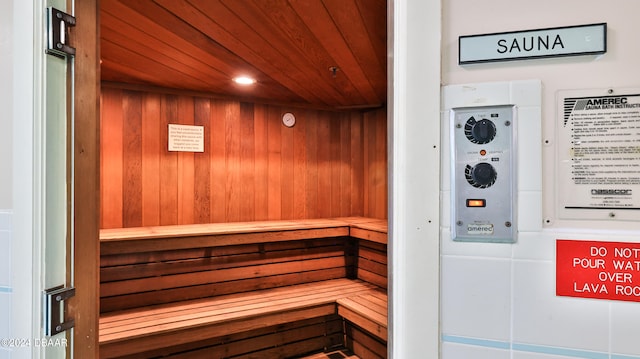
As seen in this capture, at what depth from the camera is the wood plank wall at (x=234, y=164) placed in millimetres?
2684

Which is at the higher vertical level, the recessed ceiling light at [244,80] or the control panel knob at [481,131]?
the recessed ceiling light at [244,80]

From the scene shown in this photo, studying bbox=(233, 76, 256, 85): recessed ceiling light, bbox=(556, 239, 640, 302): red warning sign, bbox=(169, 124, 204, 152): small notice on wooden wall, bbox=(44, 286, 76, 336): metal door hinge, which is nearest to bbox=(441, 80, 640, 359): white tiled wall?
bbox=(556, 239, 640, 302): red warning sign

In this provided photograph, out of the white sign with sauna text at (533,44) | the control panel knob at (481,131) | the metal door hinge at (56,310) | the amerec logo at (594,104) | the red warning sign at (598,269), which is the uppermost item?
the white sign with sauna text at (533,44)

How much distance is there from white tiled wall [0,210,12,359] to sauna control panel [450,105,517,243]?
3.39ft

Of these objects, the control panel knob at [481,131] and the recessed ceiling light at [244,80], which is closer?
the control panel knob at [481,131]

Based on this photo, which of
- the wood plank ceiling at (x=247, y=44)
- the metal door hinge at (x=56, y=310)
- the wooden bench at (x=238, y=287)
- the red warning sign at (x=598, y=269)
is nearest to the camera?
the red warning sign at (x=598, y=269)

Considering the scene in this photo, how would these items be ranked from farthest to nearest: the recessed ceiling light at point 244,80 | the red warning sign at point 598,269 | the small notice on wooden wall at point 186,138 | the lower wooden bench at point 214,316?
1. the small notice on wooden wall at point 186,138
2. the recessed ceiling light at point 244,80
3. the lower wooden bench at point 214,316
4. the red warning sign at point 598,269

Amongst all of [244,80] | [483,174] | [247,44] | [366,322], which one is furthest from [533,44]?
[244,80]

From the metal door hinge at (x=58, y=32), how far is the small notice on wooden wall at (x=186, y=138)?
2068 mm

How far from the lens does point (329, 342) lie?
2760 millimetres

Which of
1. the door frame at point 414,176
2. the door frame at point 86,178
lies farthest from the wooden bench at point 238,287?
the door frame at point 414,176

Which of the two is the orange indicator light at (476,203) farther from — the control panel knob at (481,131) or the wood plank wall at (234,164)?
the wood plank wall at (234,164)

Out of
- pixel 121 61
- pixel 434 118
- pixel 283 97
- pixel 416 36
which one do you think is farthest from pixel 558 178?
pixel 283 97

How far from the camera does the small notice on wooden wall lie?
2.85 m
